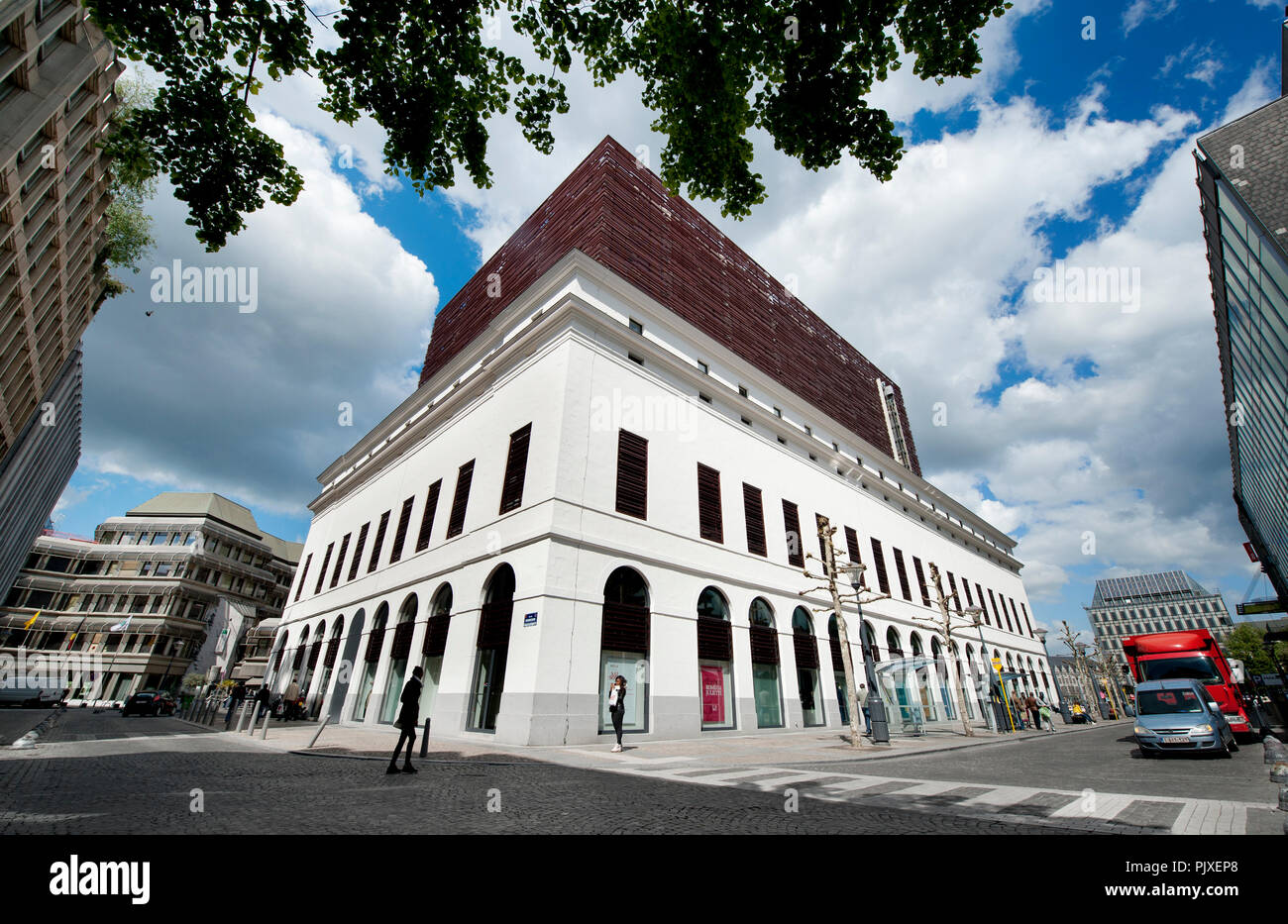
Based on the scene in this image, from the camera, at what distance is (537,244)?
2695 cm

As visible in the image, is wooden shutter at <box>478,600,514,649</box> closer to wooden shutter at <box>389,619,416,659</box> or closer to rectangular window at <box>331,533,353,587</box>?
wooden shutter at <box>389,619,416,659</box>

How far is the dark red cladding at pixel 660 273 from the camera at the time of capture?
77.3ft

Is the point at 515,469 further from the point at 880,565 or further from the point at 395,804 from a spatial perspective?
the point at 880,565

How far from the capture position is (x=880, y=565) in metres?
31.4

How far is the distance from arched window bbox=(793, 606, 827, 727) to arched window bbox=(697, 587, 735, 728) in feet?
13.9

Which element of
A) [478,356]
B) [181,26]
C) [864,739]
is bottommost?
[864,739]

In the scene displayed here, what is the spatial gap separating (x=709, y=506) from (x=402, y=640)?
46.2 ft

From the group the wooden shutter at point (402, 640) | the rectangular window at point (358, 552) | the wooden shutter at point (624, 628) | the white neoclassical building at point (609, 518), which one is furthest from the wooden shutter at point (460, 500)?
the rectangular window at point (358, 552)

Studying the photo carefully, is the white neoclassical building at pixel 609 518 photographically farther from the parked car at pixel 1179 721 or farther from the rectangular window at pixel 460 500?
the parked car at pixel 1179 721

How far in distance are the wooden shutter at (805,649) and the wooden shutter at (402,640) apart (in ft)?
53.0

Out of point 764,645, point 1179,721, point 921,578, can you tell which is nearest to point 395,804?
point 764,645
